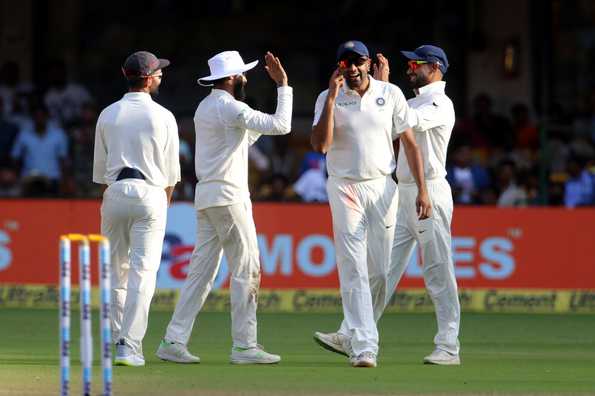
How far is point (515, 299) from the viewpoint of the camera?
1750 cm

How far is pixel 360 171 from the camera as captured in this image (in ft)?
35.9

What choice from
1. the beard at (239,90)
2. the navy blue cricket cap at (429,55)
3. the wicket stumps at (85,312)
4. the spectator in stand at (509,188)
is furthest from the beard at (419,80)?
the spectator in stand at (509,188)

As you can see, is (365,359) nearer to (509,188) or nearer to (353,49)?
(353,49)

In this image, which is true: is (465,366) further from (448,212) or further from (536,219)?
(536,219)

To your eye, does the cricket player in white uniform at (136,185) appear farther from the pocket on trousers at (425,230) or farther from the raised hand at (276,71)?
the pocket on trousers at (425,230)

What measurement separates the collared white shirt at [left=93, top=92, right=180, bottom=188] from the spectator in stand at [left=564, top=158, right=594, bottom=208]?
9601 millimetres

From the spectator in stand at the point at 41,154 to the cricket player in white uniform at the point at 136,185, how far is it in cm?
907

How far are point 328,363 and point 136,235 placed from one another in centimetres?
173

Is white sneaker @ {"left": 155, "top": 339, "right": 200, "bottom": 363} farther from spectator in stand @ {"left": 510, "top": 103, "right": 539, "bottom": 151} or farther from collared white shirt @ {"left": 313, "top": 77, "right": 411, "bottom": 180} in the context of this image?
spectator in stand @ {"left": 510, "top": 103, "right": 539, "bottom": 151}

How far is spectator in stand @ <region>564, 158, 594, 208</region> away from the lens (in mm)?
19656

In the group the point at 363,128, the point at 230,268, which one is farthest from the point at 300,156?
the point at 363,128

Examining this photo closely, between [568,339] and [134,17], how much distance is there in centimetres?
1263

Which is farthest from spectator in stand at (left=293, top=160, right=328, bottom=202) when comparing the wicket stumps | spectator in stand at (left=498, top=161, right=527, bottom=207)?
the wicket stumps

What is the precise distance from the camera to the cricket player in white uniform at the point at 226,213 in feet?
36.4
